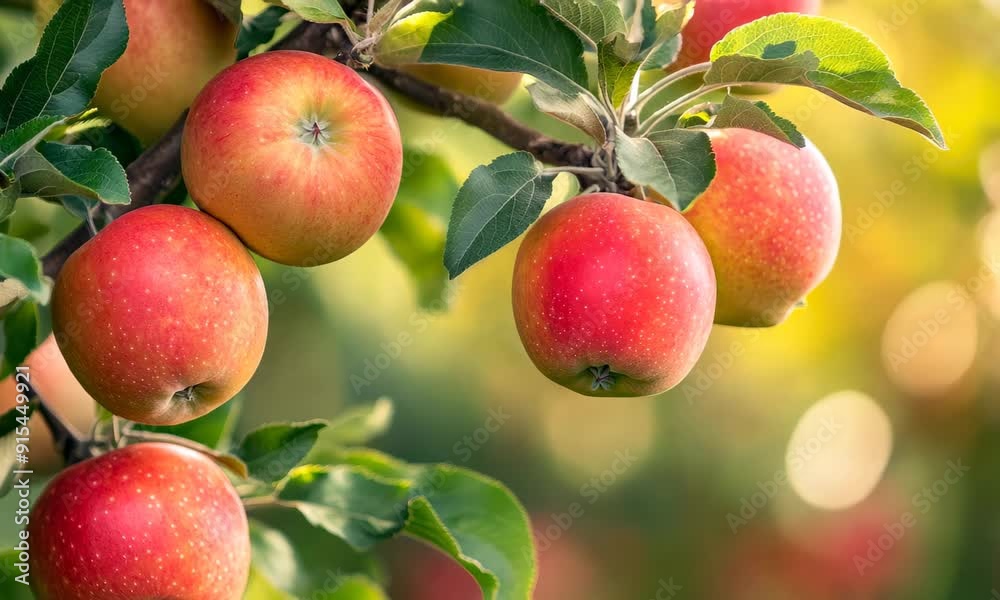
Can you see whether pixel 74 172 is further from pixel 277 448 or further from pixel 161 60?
pixel 277 448

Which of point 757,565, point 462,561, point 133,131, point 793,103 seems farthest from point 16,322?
point 757,565

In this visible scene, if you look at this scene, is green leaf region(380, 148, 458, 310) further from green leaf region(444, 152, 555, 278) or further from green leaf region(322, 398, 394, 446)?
green leaf region(444, 152, 555, 278)

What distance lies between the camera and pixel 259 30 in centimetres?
93

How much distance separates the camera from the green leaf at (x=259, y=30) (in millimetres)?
916

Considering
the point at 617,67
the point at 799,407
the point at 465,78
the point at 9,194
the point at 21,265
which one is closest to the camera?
the point at 21,265

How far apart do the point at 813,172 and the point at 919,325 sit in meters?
1.66

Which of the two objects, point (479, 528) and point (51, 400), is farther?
point (51, 400)

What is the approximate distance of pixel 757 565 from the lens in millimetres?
2502

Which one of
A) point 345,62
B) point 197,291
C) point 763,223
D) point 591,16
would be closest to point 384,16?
point 345,62

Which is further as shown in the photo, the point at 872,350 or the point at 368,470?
the point at 872,350

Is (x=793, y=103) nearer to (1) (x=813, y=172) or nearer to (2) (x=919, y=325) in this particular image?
(2) (x=919, y=325)

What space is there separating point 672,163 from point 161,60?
0.47m

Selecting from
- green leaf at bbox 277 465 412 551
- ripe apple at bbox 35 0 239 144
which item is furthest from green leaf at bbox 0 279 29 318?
green leaf at bbox 277 465 412 551

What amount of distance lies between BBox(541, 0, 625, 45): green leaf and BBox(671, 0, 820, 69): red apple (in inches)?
9.1
